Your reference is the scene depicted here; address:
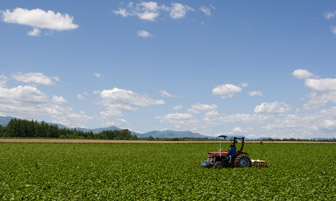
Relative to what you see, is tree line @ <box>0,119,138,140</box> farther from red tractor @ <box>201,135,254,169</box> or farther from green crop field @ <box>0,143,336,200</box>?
green crop field @ <box>0,143,336,200</box>

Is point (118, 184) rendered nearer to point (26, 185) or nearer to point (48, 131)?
point (26, 185)

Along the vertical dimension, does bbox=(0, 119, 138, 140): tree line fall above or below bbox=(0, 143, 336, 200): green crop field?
above

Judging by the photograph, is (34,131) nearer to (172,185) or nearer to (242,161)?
(242,161)

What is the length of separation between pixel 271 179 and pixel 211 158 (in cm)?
573

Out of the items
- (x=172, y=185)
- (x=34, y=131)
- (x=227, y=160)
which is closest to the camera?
(x=172, y=185)

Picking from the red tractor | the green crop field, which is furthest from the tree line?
the green crop field

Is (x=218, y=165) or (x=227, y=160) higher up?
(x=227, y=160)

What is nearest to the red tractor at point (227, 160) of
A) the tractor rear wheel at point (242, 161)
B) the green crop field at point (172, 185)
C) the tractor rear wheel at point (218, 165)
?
the tractor rear wheel at point (242, 161)

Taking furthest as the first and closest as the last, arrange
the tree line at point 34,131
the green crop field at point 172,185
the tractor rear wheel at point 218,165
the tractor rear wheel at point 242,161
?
the tree line at point 34,131
the tractor rear wheel at point 242,161
the tractor rear wheel at point 218,165
the green crop field at point 172,185

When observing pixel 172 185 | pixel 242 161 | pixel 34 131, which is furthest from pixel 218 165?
pixel 34 131

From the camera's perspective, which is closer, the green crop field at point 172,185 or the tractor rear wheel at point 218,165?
the green crop field at point 172,185

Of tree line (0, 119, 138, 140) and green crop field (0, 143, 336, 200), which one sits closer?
green crop field (0, 143, 336, 200)

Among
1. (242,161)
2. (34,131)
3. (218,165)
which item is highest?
(34,131)

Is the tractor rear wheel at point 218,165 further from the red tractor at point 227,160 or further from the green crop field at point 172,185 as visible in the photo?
the green crop field at point 172,185
